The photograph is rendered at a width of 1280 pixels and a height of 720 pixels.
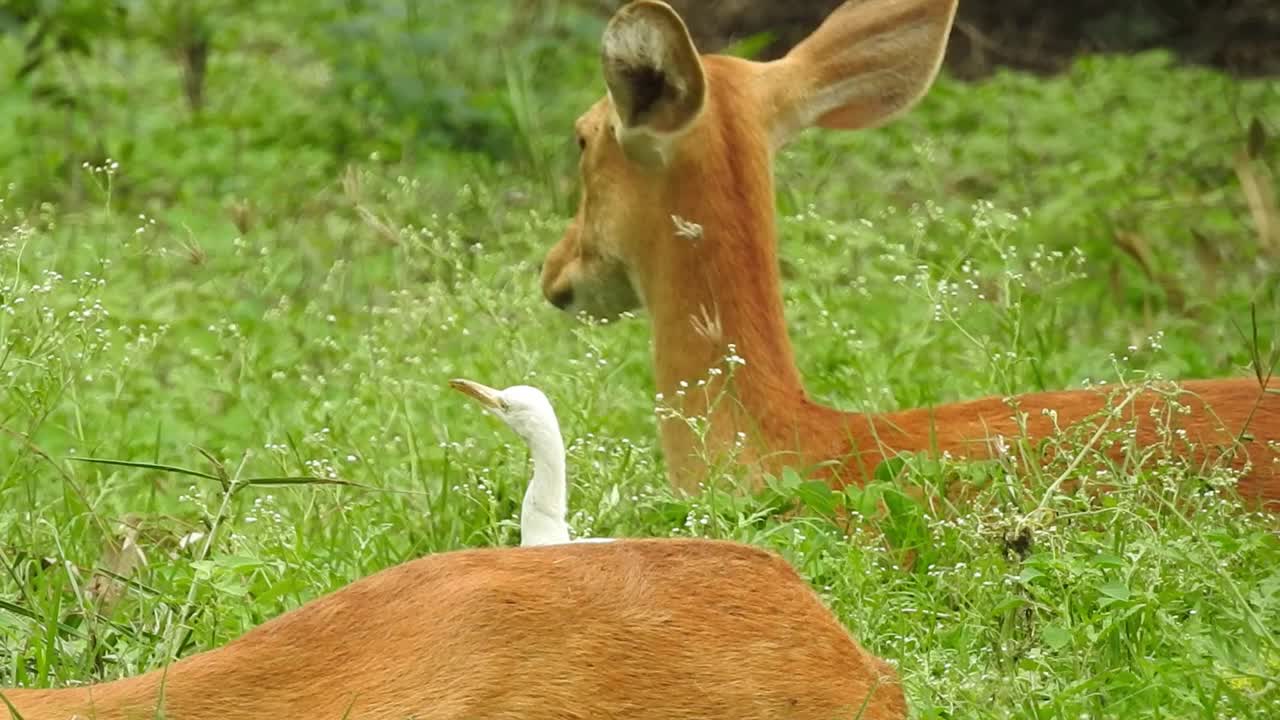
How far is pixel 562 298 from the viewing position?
523cm

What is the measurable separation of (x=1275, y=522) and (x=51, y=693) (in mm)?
2238

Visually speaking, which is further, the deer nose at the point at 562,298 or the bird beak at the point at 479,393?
the deer nose at the point at 562,298

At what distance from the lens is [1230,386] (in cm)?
443

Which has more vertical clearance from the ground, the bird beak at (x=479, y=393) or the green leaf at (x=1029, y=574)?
the bird beak at (x=479, y=393)

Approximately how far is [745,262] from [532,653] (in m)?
2.28

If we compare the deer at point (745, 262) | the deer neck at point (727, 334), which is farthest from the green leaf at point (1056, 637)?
the deer neck at point (727, 334)

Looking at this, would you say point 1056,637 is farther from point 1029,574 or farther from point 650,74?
point 650,74

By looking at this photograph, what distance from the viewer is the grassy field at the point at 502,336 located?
360 centimetres

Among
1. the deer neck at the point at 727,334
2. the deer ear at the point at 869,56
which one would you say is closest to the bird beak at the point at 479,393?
the deer neck at the point at 727,334

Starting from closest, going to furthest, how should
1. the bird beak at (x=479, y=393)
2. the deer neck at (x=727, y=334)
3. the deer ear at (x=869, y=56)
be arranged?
1. the bird beak at (x=479, y=393)
2. the deer neck at (x=727, y=334)
3. the deer ear at (x=869, y=56)

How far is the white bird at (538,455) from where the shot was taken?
3.66 m

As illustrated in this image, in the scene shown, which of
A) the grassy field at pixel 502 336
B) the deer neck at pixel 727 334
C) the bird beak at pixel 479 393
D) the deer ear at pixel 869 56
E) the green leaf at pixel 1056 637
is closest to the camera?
the green leaf at pixel 1056 637

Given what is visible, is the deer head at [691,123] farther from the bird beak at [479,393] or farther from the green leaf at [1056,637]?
the green leaf at [1056,637]

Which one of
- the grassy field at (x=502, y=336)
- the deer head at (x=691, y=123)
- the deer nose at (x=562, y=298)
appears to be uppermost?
the deer head at (x=691, y=123)
